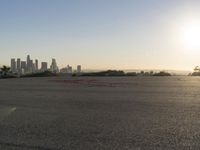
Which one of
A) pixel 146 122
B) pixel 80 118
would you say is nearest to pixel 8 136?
pixel 80 118

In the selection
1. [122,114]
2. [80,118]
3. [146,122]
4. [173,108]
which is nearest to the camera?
[146,122]

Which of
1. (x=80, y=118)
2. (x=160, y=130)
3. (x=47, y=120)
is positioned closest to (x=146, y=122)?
(x=160, y=130)

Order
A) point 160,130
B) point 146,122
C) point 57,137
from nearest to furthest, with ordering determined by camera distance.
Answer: point 57,137
point 160,130
point 146,122

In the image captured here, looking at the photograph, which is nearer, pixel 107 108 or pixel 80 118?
pixel 80 118

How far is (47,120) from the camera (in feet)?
37.7

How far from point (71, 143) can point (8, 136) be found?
1711 millimetres

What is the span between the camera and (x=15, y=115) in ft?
41.3

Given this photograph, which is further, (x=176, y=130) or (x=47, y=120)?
(x=47, y=120)

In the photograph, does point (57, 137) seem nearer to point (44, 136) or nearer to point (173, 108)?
point (44, 136)

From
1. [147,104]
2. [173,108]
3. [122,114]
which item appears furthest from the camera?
[147,104]

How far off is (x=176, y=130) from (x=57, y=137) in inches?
114

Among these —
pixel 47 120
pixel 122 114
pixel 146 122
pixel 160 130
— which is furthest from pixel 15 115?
pixel 160 130

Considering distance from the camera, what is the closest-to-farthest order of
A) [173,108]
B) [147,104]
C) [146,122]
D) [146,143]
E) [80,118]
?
[146,143]
[146,122]
[80,118]
[173,108]
[147,104]

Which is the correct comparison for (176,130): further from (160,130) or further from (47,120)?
(47,120)
